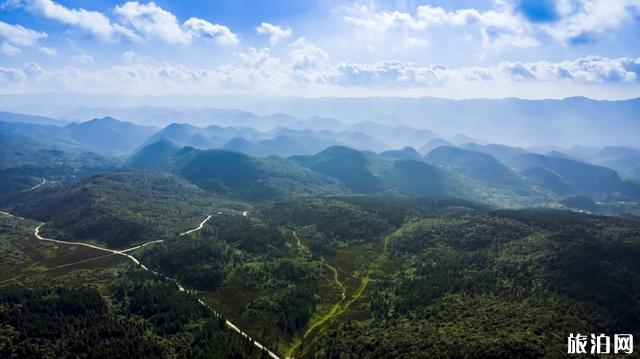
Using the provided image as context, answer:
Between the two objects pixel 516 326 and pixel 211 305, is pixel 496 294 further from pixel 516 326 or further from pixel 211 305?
pixel 211 305

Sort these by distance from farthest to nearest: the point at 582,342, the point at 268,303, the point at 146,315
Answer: the point at 268,303
the point at 146,315
the point at 582,342

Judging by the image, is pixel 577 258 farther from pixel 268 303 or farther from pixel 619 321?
A: pixel 268 303

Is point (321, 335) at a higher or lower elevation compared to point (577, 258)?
lower

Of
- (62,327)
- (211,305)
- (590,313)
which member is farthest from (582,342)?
(62,327)

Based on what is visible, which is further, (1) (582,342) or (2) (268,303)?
(2) (268,303)

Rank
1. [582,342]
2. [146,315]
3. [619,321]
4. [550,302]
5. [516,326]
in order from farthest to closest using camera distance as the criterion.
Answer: [146,315], [550,302], [619,321], [516,326], [582,342]

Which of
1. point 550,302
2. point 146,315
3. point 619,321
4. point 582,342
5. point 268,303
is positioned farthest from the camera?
point 268,303

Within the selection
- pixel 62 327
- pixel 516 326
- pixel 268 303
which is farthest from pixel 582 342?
pixel 62 327

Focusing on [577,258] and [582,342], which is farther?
[577,258]
